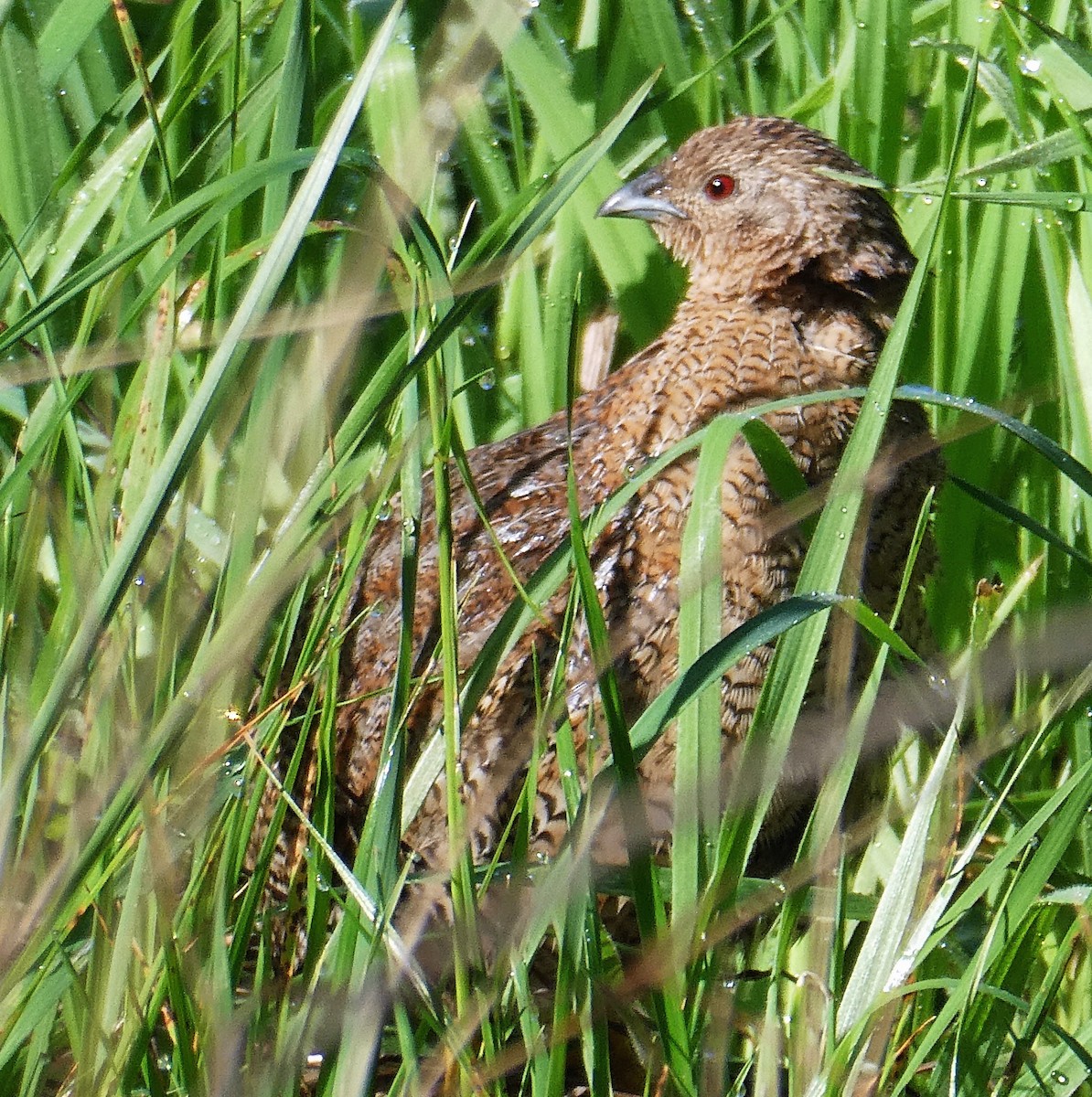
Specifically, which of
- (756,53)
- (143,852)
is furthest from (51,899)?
(756,53)

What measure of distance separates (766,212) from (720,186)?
0.15 m

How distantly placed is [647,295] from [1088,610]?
127 centimetres

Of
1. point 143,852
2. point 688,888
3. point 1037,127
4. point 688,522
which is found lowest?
point 688,888

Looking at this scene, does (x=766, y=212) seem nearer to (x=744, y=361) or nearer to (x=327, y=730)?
(x=744, y=361)

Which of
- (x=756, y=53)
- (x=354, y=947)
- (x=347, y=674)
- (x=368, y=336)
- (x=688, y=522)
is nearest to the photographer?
(x=354, y=947)

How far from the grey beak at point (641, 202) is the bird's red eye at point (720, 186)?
0.30 feet

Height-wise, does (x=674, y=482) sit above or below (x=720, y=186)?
below

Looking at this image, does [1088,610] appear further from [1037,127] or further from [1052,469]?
[1037,127]

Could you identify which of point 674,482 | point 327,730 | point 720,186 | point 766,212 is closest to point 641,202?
point 720,186

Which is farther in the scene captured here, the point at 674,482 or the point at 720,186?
the point at 720,186

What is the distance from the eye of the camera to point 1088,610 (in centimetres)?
282

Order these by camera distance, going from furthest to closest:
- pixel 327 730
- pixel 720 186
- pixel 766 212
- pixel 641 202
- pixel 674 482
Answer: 1. pixel 641 202
2. pixel 720 186
3. pixel 766 212
4. pixel 674 482
5. pixel 327 730

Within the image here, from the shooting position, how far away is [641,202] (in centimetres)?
334

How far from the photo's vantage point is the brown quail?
2.81 metres
